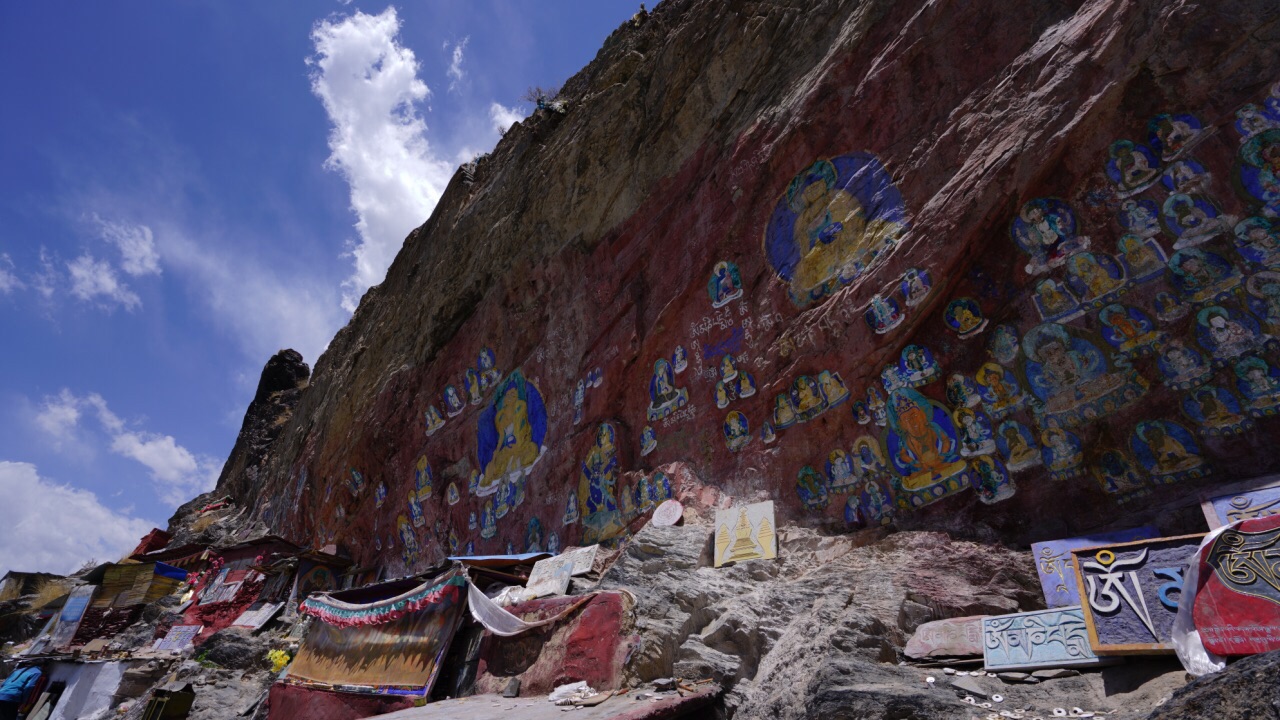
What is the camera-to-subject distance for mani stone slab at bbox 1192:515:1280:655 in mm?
4012


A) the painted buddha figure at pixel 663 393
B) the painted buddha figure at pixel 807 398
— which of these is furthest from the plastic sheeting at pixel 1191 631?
the painted buddha figure at pixel 663 393

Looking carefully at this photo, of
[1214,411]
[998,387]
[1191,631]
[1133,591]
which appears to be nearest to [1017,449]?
[998,387]

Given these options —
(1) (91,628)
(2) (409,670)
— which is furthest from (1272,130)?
(1) (91,628)

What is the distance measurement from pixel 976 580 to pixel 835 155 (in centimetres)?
672

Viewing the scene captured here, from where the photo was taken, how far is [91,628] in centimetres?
2348

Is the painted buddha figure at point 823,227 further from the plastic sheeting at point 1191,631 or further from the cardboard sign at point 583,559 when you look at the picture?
the plastic sheeting at point 1191,631

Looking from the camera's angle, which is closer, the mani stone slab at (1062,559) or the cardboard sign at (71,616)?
the mani stone slab at (1062,559)

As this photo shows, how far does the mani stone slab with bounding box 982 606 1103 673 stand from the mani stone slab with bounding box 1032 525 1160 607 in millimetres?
915

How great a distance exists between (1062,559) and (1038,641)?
1478 mm

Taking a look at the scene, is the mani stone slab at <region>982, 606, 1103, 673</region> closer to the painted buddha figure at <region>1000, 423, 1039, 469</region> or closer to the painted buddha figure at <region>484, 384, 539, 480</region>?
the painted buddha figure at <region>1000, 423, 1039, 469</region>

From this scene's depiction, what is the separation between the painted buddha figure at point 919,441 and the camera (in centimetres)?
845

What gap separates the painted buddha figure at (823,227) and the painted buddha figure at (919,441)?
2268 mm

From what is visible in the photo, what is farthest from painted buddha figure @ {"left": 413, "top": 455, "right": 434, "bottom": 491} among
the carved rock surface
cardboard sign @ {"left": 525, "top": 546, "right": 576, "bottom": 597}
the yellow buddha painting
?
the carved rock surface

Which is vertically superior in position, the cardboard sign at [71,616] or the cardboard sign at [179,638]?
the cardboard sign at [71,616]
